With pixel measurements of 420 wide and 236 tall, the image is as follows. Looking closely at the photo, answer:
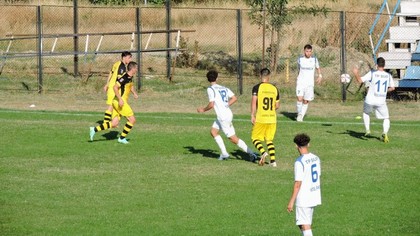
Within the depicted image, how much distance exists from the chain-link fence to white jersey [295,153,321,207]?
20.5 metres

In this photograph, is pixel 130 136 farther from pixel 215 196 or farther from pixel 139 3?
pixel 139 3

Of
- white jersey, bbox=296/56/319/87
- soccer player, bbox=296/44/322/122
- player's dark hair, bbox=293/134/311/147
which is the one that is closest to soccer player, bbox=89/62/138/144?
soccer player, bbox=296/44/322/122

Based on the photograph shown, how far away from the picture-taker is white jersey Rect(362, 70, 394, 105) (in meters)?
27.5

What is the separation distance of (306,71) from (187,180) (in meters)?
9.86

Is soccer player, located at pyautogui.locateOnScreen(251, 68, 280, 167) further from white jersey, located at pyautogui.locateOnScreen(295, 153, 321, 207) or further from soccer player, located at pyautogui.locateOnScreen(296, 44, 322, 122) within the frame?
white jersey, located at pyautogui.locateOnScreen(295, 153, 321, 207)

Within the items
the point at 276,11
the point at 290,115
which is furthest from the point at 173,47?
the point at 290,115

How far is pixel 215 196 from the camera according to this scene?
69.3ft

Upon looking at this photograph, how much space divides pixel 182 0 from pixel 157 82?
66.5ft

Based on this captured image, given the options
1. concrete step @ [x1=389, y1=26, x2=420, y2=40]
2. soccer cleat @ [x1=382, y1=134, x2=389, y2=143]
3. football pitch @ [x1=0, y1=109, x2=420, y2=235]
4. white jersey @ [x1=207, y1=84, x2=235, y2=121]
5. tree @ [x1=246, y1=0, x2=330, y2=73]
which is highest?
tree @ [x1=246, y1=0, x2=330, y2=73]

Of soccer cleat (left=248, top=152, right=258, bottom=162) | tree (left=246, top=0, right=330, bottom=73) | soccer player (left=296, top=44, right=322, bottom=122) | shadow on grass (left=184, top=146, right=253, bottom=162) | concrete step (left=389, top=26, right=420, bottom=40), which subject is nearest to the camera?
soccer cleat (left=248, top=152, right=258, bottom=162)

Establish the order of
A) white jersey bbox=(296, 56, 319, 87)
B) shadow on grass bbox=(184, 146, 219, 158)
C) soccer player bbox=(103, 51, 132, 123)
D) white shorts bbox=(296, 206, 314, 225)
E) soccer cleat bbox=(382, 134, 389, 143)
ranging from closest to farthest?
white shorts bbox=(296, 206, 314, 225) → shadow on grass bbox=(184, 146, 219, 158) → soccer player bbox=(103, 51, 132, 123) → soccer cleat bbox=(382, 134, 389, 143) → white jersey bbox=(296, 56, 319, 87)

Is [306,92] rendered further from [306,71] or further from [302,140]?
[302,140]

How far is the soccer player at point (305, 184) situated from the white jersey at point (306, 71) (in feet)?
52.4

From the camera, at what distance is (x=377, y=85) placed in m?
27.5
